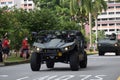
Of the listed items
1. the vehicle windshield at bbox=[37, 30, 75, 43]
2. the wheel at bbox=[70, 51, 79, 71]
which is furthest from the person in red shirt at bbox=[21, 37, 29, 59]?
the wheel at bbox=[70, 51, 79, 71]

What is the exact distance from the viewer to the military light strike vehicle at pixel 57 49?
860 inches

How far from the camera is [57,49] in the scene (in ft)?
71.4

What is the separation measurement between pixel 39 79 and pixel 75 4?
168ft

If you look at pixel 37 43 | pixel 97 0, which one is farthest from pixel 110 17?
pixel 37 43

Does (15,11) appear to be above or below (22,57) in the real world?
above

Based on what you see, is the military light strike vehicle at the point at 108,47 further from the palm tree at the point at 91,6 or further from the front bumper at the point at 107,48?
the palm tree at the point at 91,6

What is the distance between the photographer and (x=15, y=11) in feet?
145

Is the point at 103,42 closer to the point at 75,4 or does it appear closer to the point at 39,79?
the point at 75,4

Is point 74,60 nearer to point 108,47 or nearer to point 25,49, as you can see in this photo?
point 25,49

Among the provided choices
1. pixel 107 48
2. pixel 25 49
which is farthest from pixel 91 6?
pixel 25 49

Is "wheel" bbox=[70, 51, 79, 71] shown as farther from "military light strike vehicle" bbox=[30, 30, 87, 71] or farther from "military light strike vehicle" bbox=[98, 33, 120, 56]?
"military light strike vehicle" bbox=[98, 33, 120, 56]

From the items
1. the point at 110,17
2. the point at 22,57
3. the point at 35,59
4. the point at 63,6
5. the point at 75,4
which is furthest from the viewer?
the point at 110,17

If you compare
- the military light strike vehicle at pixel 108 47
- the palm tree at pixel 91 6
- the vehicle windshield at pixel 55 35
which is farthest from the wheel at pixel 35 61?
the palm tree at pixel 91 6

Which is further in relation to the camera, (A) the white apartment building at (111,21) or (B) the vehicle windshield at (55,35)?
(A) the white apartment building at (111,21)
